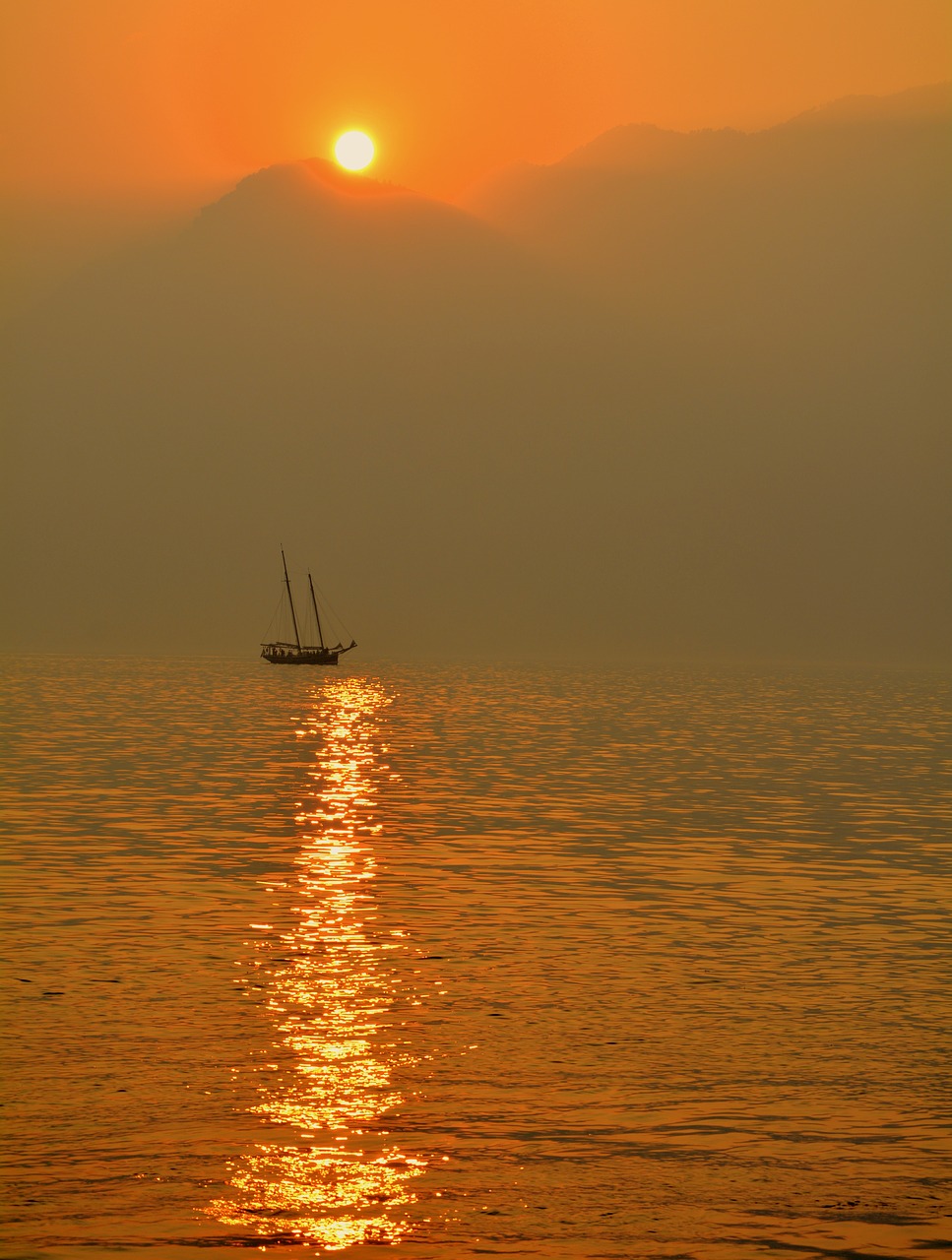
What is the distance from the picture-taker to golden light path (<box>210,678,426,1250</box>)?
Answer: 1820 centimetres

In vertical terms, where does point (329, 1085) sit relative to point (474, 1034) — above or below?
above

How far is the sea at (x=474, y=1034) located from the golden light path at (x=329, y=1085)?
0.07 metres

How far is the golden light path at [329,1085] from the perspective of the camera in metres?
18.2

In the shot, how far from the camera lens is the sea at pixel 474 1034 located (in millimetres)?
18391

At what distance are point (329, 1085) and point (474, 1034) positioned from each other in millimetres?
3959

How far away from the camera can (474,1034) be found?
26.8 m

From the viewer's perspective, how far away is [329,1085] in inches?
920

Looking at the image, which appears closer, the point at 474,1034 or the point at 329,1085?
the point at 329,1085

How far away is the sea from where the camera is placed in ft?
60.3

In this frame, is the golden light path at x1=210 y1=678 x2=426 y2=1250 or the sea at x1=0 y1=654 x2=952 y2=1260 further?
the sea at x1=0 y1=654 x2=952 y2=1260

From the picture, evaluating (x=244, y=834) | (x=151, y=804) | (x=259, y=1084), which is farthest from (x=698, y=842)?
(x=259, y=1084)

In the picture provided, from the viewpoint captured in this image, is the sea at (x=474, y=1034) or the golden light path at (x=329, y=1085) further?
the sea at (x=474, y=1034)

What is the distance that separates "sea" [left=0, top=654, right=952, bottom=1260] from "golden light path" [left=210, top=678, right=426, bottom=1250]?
0.07m

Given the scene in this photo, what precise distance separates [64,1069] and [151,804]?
42518mm
